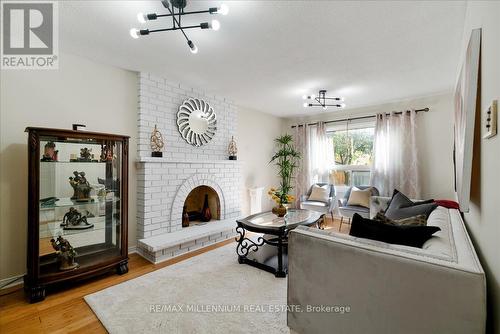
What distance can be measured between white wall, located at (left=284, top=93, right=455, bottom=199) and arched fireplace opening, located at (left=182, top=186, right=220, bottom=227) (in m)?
3.72

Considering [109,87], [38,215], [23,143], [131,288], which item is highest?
[109,87]

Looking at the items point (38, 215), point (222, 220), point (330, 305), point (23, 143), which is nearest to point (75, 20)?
point (23, 143)

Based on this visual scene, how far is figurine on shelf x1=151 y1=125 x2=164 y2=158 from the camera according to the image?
313 centimetres

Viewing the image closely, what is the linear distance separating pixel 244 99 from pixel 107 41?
7.98 feet

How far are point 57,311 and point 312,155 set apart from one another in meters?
4.85

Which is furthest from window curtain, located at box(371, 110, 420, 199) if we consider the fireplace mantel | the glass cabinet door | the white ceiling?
the glass cabinet door

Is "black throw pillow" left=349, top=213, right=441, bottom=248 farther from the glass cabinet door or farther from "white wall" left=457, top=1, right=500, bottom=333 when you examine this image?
the glass cabinet door

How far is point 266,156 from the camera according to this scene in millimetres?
5461

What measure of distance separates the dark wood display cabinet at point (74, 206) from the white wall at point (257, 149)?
257 centimetres

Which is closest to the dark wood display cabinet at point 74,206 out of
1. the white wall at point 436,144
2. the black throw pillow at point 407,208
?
the black throw pillow at point 407,208

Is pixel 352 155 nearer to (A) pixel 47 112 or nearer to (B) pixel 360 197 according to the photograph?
(B) pixel 360 197

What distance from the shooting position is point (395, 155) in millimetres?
4199

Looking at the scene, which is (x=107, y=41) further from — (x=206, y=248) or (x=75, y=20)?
(x=206, y=248)

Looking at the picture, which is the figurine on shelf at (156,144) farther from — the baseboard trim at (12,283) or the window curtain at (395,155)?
the window curtain at (395,155)
